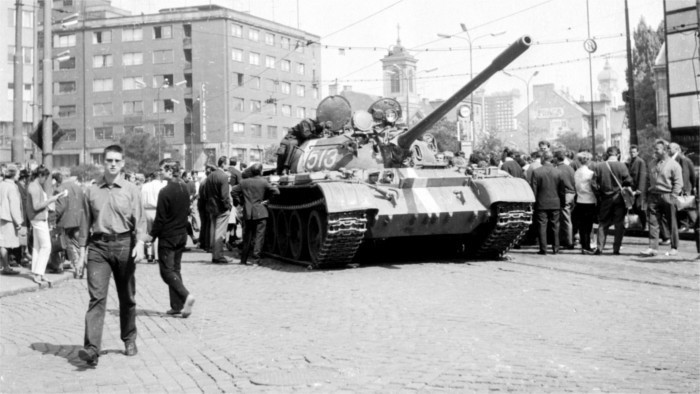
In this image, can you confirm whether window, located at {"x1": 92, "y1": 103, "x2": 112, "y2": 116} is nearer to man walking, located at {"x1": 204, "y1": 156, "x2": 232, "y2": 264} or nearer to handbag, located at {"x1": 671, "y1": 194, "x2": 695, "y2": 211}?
man walking, located at {"x1": 204, "y1": 156, "x2": 232, "y2": 264}

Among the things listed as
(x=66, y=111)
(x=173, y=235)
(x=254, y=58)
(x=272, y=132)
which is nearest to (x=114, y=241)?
(x=173, y=235)

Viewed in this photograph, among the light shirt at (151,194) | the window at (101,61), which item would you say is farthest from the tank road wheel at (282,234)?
the window at (101,61)

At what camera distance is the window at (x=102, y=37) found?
70.9m

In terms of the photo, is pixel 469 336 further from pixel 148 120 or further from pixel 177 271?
pixel 148 120

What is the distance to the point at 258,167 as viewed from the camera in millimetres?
15109

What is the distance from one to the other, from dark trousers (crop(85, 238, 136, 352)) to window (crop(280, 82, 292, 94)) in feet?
220

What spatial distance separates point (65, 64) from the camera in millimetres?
73500

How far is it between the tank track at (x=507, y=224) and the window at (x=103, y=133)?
203 ft

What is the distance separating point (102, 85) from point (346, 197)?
2514 inches

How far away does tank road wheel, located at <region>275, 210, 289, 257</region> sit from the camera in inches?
617

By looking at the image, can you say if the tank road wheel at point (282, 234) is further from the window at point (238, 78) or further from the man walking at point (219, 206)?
the window at point (238, 78)

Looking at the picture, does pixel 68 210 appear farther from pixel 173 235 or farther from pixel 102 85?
pixel 102 85

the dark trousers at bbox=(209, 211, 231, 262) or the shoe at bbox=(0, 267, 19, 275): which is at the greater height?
the dark trousers at bbox=(209, 211, 231, 262)

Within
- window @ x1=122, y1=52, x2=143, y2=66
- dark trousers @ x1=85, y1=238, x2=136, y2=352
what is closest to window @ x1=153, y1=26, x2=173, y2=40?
window @ x1=122, y1=52, x2=143, y2=66
